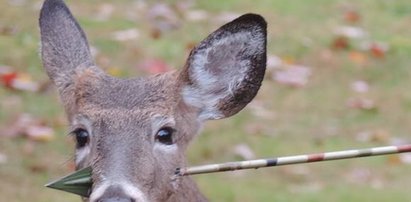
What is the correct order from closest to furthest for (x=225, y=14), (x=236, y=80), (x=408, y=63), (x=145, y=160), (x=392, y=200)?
(x=145, y=160) < (x=236, y=80) < (x=392, y=200) < (x=408, y=63) < (x=225, y=14)

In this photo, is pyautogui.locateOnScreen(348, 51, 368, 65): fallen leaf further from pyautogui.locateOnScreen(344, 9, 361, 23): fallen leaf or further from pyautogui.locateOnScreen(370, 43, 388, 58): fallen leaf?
pyautogui.locateOnScreen(344, 9, 361, 23): fallen leaf

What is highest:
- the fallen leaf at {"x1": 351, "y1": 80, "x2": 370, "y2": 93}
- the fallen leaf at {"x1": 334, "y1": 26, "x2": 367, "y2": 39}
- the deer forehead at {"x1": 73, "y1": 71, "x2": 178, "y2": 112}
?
the fallen leaf at {"x1": 334, "y1": 26, "x2": 367, "y2": 39}

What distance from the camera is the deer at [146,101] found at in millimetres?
5121

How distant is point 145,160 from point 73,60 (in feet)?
3.34

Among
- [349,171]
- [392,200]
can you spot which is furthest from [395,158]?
[392,200]

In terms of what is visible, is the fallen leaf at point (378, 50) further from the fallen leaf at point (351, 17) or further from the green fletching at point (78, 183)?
the green fletching at point (78, 183)

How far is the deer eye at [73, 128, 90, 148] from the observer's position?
17.6ft

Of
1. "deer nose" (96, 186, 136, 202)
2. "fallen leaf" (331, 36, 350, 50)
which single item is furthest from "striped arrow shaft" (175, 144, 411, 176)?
"fallen leaf" (331, 36, 350, 50)

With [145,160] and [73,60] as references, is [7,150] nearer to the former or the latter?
[73,60]

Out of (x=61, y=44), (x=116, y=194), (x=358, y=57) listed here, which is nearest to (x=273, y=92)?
(x=358, y=57)

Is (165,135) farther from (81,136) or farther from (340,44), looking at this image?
(340,44)

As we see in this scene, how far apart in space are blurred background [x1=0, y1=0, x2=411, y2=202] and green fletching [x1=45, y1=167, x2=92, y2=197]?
8.48 feet

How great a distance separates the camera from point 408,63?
12797 millimetres

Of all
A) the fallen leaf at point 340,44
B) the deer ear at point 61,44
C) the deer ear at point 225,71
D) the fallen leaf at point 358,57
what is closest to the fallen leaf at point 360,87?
the fallen leaf at point 358,57
